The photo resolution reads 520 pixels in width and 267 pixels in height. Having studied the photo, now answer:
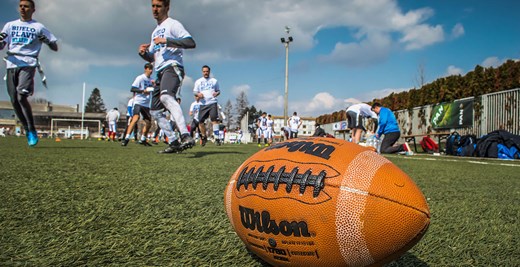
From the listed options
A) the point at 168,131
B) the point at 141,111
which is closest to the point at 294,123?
the point at 141,111

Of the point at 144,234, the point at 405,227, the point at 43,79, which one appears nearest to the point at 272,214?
the point at 405,227

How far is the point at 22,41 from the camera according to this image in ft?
19.4

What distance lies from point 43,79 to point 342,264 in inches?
271

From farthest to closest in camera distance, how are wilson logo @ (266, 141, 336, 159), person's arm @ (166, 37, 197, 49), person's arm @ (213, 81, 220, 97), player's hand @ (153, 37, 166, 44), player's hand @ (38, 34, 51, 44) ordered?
person's arm @ (213, 81, 220, 97) < player's hand @ (38, 34, 51, 44) < person's arm @ (166, 37, 197, 49) < player's hand @ (153, 37, 166, 44) < wilson logo @ (266, 141, 336, 159)

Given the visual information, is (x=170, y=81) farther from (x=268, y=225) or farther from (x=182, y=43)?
(x=268, y=225)

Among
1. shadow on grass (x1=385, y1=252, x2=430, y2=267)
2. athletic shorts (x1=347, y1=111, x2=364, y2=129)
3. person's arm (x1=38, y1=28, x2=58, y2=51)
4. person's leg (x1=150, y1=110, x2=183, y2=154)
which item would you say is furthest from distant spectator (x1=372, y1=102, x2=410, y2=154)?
shadow on grass (x1=385, y1=252, x2=430, y2=267)

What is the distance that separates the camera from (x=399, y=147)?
33.6 ft

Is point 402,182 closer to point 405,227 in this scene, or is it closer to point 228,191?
point 405,227

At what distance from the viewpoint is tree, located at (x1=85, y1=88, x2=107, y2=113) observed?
284 feet

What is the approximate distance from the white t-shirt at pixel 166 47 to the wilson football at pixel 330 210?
4.34 m

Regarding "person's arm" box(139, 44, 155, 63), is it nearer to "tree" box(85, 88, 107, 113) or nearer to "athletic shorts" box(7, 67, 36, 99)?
"athletic shorts" box(7, 67, 36, 99)

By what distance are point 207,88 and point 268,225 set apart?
9.49 meters

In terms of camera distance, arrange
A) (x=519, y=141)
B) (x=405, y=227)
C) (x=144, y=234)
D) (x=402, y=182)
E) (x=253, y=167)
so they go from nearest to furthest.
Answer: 1. (x=405, y=227)
2. (x=402, y=182)
3. (x=253, y=167)
4. (x=144, y=234)
5. (x=519, y=141)

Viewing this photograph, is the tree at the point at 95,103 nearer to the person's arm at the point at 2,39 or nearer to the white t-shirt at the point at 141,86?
the white t-shirt at the point at 141,86
